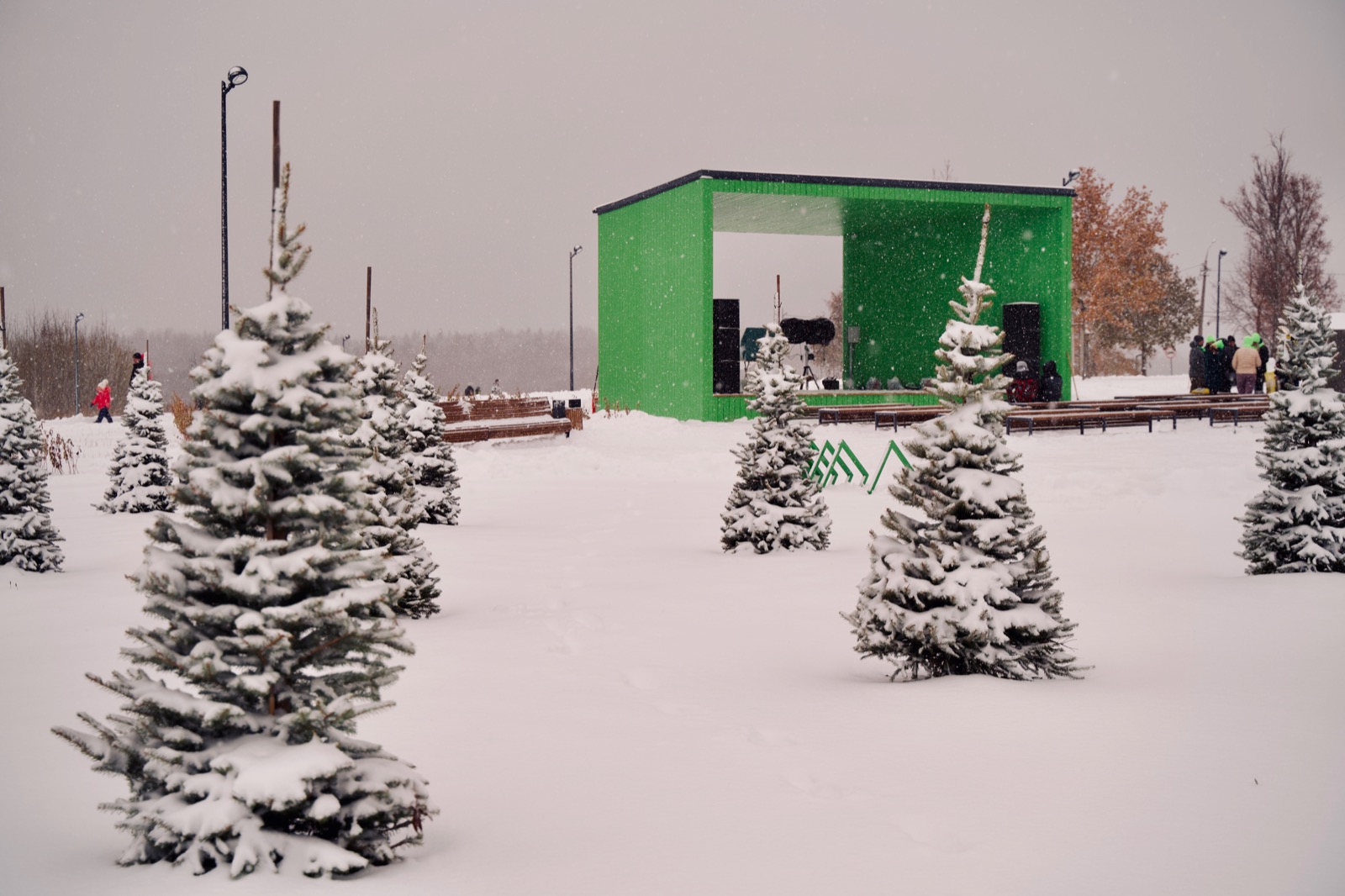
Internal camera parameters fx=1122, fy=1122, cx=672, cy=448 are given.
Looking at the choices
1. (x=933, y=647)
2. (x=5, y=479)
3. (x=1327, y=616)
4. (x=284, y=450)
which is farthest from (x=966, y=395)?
(x=5, y=479)

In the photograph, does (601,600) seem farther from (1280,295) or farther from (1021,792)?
(1280,295)

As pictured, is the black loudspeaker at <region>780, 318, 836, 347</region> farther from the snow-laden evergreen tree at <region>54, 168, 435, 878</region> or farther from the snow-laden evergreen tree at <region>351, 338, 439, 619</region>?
the snow-laden evergreen tree at <region>54, 168, 435, 878</region>

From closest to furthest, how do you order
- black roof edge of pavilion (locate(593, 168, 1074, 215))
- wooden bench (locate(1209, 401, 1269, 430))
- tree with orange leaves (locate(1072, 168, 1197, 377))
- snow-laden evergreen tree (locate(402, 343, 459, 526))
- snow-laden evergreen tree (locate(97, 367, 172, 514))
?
snow-laden evergreen tree (locate(402, 343, 459, 526)), snow-laden evergreen tree (locate(97, 367, 172, 514)), wooden bench (locate(1209, 401, 1269, 430)), black roof edge of pavilion (locate(593, 168, 1074, 215)), tree with orange leaves (locate(1072, 168, 1197, 377))

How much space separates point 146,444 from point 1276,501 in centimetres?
1431

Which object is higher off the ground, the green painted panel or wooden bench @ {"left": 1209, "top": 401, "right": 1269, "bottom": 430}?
the green painted panel

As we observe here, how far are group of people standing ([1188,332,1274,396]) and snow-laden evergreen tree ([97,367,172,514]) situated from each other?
102 feet

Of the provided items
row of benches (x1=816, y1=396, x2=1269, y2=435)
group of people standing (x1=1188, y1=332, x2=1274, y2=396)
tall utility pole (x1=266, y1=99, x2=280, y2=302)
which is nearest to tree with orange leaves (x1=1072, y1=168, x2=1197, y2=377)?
group of people standing (x1=1188, y1=332, x2=1274, y2=396)

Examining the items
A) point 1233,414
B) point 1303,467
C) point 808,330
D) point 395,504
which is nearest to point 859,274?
point 808,330

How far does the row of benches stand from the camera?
2673 cm

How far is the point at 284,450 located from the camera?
412 cm

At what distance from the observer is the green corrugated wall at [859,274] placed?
111 feet

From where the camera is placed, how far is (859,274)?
157ft

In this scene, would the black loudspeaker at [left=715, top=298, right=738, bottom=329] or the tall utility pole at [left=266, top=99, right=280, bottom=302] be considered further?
the black loudspeaker at [left=715, top=298, right=738, bottom=329]

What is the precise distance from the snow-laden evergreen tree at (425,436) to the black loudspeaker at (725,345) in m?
20.6
